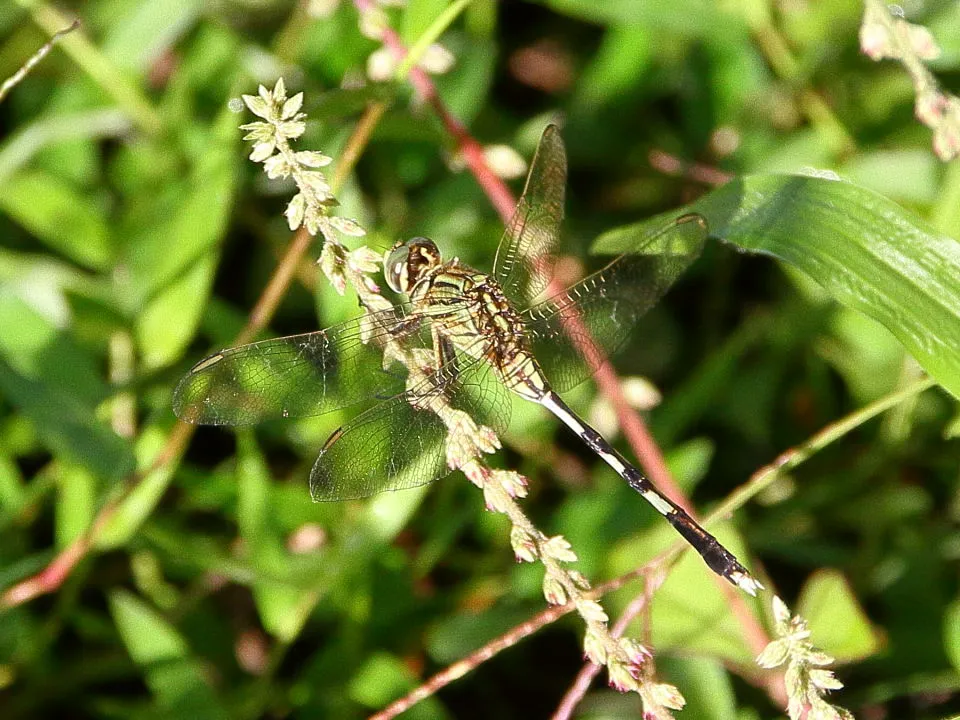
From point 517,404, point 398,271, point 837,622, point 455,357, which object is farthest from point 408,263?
point 837,622

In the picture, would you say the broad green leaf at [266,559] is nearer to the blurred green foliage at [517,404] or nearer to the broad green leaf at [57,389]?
the blurred green foliage at [517,404]

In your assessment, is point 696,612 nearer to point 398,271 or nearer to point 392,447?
point 392,447

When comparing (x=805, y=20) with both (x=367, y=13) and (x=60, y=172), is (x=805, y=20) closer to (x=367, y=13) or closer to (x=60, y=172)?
(x=367, y=13)

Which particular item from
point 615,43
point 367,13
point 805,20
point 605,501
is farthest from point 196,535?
point 805,20

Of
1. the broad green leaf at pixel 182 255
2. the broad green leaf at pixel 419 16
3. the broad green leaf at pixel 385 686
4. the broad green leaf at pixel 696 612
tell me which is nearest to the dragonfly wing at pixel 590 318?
the broad green leaf at pixel 696 612

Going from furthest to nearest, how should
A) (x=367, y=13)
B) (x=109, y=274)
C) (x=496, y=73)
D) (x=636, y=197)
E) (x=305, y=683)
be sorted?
(x=496, y=73) < (x=636, y=197) < (x=109, y=274) < (x=305, y=683) < (x=367, y=13)

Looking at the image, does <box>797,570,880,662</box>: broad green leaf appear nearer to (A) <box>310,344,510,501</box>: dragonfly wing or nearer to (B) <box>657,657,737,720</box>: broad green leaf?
(B) <box>657,657,737,720</box>: broad green leaf

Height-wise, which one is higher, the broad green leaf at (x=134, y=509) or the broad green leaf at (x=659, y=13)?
the broad green leaf at (x=659, y=13)

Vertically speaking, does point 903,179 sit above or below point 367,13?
below
